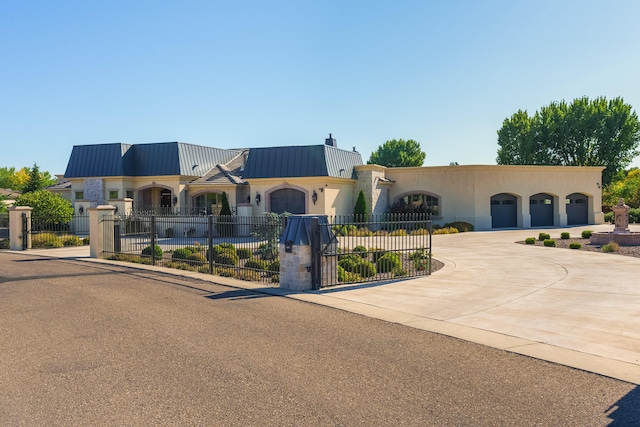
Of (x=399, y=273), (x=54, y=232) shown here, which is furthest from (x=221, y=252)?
(x=54, y=232)

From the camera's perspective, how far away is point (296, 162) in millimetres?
30938

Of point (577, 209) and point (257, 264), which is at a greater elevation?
point (577, 209)

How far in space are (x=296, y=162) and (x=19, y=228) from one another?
15491 mm

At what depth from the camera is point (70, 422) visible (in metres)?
4.59

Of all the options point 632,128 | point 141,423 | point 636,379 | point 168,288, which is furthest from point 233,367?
point 632,128

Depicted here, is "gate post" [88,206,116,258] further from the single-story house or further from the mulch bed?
the mulch bed

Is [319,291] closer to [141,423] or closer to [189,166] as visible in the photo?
[141,423]

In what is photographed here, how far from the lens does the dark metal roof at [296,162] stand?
99.5ft

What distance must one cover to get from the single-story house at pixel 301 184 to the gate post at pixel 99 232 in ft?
40.3

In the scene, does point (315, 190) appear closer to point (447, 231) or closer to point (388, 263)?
point (447, 231)

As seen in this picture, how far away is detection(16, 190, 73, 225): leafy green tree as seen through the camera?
26.9m

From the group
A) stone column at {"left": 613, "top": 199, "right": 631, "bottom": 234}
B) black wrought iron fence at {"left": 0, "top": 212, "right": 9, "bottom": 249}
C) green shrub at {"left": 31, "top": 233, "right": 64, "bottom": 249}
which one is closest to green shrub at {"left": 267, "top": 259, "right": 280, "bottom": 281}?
green shrub at {"left": 31, "top": 233, "right": 64, "bottom": 249}

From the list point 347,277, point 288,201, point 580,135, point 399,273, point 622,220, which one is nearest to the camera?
point 347,277

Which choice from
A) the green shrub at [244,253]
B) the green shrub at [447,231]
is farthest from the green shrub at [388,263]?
the green shrub at [447,231]
